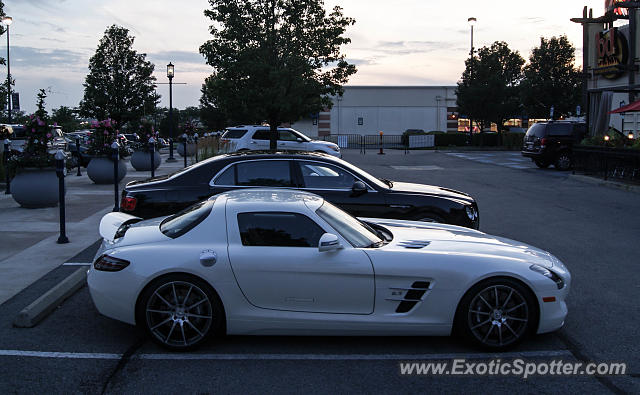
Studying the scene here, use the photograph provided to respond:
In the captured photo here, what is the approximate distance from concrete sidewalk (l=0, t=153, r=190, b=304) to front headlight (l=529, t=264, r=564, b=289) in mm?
5139

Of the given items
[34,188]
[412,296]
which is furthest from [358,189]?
[34,188]

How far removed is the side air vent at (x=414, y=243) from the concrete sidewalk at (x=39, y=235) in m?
4.08

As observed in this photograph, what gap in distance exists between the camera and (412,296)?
4914mm

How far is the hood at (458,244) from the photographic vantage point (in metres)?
5.15

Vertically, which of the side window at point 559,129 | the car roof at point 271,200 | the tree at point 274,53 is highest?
the tree at point 274,53

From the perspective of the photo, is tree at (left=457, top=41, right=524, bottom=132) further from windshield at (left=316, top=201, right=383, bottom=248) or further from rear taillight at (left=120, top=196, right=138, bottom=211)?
windshield at (left=316, top=201, right=383, bottom=248)

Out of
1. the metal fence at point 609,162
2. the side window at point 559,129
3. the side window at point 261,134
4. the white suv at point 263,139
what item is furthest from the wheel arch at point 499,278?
the side window at point 559,129

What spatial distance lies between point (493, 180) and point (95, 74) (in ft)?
104

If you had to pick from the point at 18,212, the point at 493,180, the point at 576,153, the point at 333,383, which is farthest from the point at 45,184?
the point at 576,153

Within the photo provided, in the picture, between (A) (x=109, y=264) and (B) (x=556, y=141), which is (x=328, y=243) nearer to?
(A) (x=109, y=264)

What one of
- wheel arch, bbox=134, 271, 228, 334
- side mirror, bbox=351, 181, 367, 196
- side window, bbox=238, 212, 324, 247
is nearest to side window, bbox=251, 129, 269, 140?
side mirror, bbox=351, 181, 367, 196

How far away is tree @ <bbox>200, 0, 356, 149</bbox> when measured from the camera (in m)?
21.9

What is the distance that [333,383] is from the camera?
4320 mm

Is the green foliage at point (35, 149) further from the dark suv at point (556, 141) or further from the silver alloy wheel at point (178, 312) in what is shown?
the dark suv at point (556, 141)
